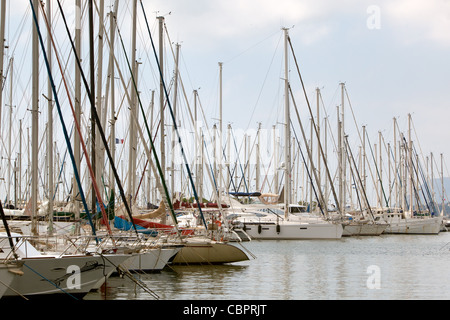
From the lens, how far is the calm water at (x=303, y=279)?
83.1 feet

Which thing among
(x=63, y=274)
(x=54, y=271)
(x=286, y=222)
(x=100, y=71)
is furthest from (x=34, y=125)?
(x=286, y=222)

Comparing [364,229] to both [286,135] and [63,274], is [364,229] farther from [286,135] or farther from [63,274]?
[63,274]

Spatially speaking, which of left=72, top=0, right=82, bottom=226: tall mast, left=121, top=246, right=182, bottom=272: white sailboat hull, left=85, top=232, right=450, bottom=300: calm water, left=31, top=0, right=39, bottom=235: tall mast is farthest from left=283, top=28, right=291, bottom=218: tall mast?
left=31, top=0, right=39, bottom=235: tall mast

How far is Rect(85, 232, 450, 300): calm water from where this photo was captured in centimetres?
2534

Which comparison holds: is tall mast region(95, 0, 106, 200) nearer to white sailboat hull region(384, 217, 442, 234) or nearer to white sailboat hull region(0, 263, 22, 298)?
white sailboat hull region(0, 263, 22, 298)

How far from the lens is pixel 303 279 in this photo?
101 feet

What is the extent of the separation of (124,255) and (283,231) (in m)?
36.5

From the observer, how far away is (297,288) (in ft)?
90.5

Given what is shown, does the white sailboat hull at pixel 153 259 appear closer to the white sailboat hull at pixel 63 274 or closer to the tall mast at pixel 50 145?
the tall mast at pixel 50 145
